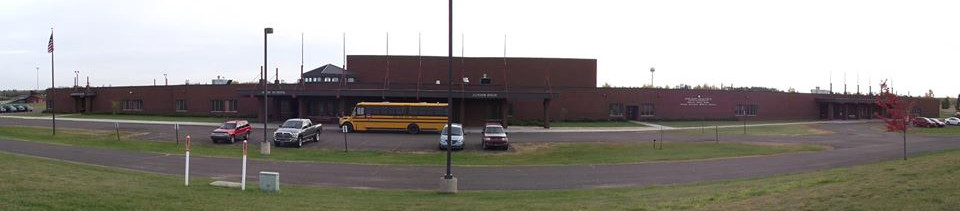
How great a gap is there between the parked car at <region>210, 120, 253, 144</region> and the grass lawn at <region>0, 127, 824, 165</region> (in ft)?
5.22

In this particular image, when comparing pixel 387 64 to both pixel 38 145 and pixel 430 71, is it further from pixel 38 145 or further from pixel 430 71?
pixel 38 145

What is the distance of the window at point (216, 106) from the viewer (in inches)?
2569

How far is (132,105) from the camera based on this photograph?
7050 cm

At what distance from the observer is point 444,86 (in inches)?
2411

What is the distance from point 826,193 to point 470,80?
55.3 meters

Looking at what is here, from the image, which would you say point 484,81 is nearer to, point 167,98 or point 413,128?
point 413,128

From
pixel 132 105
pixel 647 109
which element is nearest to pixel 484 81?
pixel 647 109

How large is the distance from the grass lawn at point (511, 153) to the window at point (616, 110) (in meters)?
30.7

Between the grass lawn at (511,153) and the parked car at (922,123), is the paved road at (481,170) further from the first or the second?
the parked car at (922,123)

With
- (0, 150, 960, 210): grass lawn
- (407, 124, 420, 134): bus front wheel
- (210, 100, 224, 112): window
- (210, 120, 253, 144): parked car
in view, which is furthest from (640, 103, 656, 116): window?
(0, 150, 960, 210): grass lawn

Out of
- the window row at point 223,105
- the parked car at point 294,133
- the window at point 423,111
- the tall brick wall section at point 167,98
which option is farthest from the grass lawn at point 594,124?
the window row at point 223,105

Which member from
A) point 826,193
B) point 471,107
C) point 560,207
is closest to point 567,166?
point 560,207

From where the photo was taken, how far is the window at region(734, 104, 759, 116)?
77062 mm

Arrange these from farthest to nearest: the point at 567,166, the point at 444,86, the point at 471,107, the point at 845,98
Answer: the point at 845,98 < the point at 444,86 < the point at 471,107 < the point at 567,166
